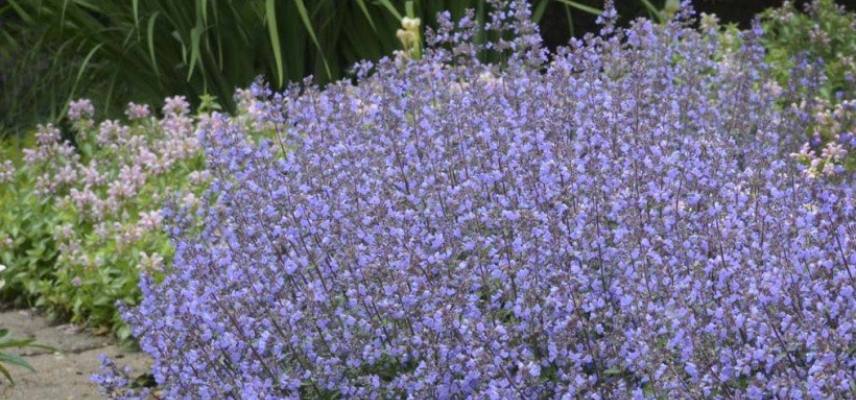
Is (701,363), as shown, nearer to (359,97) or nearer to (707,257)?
(707,257)

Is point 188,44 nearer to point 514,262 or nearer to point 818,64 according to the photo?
point 818,64

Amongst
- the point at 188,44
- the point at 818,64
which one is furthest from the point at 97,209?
the point at 818,64

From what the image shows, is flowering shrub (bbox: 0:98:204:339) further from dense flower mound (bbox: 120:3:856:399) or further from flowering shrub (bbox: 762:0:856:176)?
flowering shrub (bbox: 762:0:856:176)

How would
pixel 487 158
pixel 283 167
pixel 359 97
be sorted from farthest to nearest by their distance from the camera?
pixel 359 97, pixel 283 167, pixel 487 158

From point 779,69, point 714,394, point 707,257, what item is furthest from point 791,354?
point 779,69

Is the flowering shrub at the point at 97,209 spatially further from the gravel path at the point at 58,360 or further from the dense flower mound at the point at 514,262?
the dense flower mound at the point at 514,262
